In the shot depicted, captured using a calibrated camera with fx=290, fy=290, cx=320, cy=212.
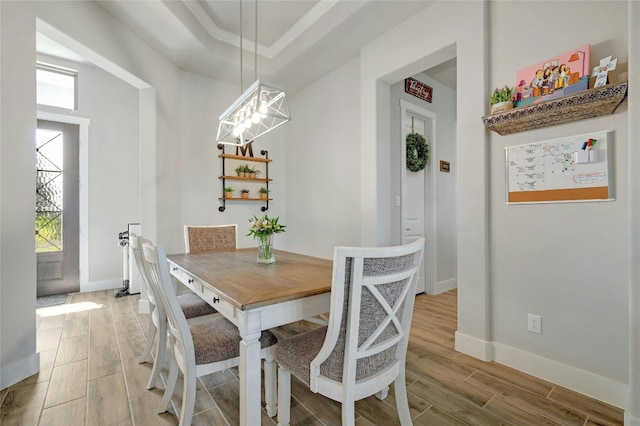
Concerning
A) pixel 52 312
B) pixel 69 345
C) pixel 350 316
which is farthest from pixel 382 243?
pixel 52 312

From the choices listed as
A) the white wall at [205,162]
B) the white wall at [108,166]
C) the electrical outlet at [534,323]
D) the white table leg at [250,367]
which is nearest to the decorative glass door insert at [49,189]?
the white wall at [108,166]

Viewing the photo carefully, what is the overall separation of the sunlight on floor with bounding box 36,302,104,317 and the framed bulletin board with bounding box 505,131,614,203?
4221 mm

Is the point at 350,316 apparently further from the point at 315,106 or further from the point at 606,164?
the point at 315,106

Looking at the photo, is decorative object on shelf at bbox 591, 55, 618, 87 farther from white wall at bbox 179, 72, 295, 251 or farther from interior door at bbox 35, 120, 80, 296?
interior door at bbox 35, 120, 80, 296

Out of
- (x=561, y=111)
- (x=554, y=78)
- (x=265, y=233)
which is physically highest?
(x=554, y=78)

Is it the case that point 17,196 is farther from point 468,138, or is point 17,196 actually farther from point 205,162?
point 468,138

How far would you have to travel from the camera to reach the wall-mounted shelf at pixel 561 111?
151 cm

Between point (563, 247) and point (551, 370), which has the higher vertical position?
point (563, 247)

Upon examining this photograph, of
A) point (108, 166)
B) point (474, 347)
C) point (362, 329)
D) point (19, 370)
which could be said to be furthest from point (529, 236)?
point (108, 166)

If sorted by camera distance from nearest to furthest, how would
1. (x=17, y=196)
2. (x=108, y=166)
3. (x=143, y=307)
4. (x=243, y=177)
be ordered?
1. (x=17, y=196)
2. (x=143, y=307)
3. (x=108, y=166)
4. (x=243, y=177)

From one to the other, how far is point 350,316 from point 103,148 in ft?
14.3

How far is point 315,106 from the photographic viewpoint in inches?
158

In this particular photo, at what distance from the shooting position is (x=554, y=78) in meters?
1.76

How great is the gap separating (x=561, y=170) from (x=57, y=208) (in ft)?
17.0
